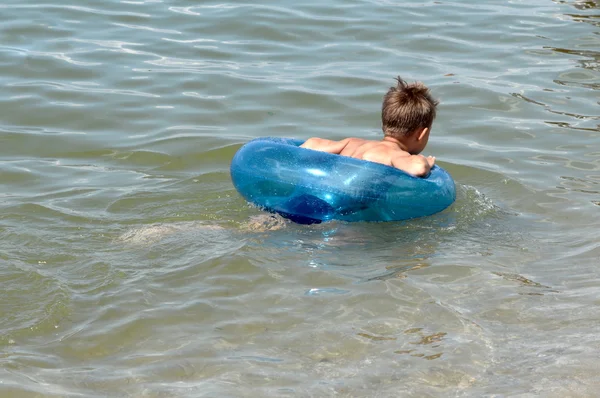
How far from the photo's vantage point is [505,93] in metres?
9.41

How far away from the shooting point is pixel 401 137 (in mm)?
6109

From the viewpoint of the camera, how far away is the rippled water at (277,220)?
4293mm

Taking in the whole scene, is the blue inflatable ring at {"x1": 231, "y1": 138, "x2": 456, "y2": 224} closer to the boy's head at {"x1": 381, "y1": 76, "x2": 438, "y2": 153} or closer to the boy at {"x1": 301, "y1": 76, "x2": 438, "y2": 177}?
the boy at {"x1": 301, "y1": 76, "x2": 438, "y2": 177}

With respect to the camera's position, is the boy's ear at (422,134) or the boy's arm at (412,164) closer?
the boy's arm at (412,164)

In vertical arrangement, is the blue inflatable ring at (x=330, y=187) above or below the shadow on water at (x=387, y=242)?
above

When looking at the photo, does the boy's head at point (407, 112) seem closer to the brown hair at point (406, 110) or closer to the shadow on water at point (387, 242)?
the brown hair at point (406, 110)

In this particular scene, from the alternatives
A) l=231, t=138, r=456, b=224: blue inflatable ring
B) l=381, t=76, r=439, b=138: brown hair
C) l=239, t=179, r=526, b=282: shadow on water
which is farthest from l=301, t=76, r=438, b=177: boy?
l=239, t=179, r=526, b=282: shadow on water

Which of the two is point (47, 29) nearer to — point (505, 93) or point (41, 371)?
point (505, 93)

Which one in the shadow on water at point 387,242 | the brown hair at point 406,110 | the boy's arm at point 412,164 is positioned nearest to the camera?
the shadow on water at point 387,242

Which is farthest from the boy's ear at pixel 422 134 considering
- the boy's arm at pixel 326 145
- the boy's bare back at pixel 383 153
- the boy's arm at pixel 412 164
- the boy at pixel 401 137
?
the boy's arm at pixel 326 145

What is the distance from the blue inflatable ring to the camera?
570cm

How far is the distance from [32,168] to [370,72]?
410cm

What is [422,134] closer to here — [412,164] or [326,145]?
[412,164]

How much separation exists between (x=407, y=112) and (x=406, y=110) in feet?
0.06
